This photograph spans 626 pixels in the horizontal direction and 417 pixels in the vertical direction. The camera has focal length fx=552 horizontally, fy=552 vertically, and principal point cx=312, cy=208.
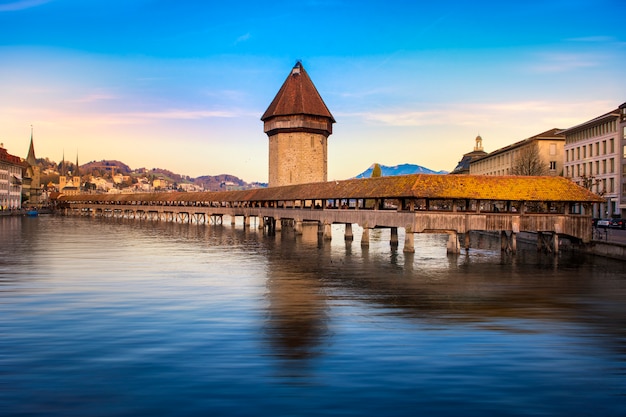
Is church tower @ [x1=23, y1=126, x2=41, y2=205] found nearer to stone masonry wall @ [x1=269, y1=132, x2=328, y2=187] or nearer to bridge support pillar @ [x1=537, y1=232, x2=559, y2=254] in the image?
stone masonry wall @ [x1=269, y1=132, x2=328, y2=187]

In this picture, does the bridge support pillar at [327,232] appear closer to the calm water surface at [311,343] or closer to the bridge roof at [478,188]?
the bridge roof at [478,188]

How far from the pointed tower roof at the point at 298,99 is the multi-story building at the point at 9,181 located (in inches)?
1673

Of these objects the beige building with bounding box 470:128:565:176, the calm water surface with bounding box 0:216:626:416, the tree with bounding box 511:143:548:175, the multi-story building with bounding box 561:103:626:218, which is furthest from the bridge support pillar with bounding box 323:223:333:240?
the beige building with bounding box 470:128:565:176

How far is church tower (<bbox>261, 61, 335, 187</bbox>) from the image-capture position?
58406mm

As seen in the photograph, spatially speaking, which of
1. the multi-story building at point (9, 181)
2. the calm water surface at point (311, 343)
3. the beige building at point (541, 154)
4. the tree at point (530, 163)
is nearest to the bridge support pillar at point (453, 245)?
the calm water surface at point (311, 343)

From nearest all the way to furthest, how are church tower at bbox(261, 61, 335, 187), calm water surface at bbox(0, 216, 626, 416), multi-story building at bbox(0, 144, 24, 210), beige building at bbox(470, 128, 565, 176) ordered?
calm water surface at bbox(0, 216, 626, 416) → beige building at bbox(470, 128, 565, 176) → church tower at bbox(261, 61, 335, 187) → multi-story building at bbox(0, 144, 24, 210)

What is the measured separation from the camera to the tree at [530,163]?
49.6m

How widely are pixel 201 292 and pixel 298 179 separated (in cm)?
4360

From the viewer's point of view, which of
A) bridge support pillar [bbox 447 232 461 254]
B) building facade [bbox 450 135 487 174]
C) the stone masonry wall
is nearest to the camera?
bridge support pillar [bbox 447 232 461 254]

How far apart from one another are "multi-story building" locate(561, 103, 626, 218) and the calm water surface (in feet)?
93.2

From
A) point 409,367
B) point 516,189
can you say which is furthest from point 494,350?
point 516,189

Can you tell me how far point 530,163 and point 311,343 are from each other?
143 feet

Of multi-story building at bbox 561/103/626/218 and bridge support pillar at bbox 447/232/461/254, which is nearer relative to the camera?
bridge support pillar at bbox 447/232/461/254

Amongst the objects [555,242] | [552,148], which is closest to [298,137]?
[552,148]
